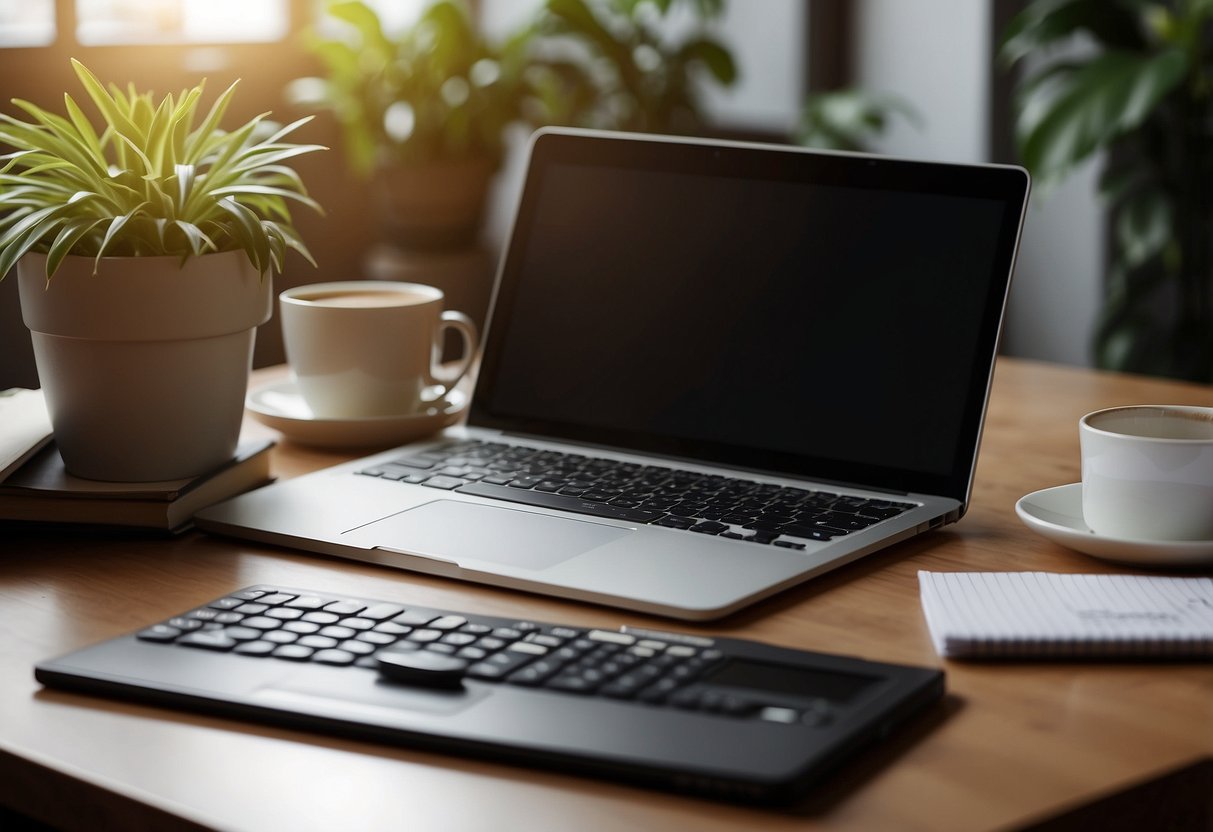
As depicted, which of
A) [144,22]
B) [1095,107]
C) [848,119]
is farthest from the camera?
[144,22]

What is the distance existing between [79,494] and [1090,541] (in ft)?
2.13

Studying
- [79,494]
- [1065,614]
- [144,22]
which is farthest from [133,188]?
[144,22]

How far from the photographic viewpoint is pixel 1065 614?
2.40 feet

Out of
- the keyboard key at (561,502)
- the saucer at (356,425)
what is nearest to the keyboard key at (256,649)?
the keyboard key at (561,502)

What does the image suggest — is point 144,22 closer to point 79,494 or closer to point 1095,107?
point 1095,107

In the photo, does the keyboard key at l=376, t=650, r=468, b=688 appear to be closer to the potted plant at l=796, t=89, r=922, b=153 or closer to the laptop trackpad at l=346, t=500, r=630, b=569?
the laptop trackpad at l=346, t=500, r=630, b=569

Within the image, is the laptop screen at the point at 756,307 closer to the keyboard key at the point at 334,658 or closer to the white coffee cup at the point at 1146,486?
the white coffee cup at the point at 1146,486

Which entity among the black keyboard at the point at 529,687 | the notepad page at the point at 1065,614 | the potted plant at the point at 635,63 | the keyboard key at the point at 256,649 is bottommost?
the notepad page at the point at 1065,614

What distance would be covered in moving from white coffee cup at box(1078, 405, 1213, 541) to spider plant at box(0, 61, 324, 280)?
53 centimetres

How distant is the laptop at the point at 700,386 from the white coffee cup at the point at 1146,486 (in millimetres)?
Answer: 101

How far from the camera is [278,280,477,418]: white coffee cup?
3.66ft

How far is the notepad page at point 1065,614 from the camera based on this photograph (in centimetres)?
70

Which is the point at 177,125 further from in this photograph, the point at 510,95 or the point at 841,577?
the point at 510,95

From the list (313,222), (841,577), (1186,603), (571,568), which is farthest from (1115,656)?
(313,222)
